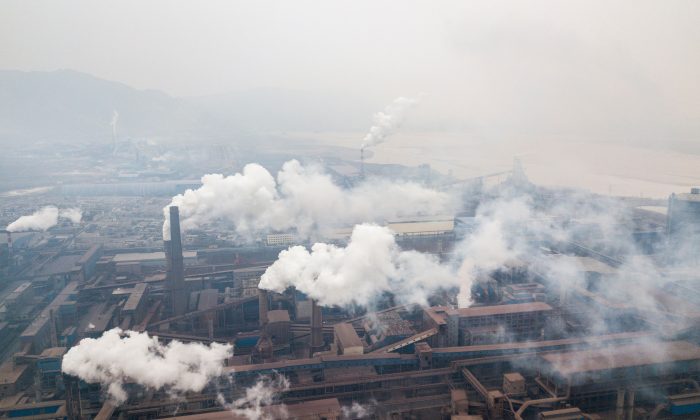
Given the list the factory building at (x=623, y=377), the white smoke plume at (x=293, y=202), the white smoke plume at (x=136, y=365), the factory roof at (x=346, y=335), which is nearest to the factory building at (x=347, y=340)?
the factory roof at (x=346, y=335)

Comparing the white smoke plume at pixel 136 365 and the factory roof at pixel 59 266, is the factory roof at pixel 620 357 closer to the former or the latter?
the white smoke plume at pixel 136 365

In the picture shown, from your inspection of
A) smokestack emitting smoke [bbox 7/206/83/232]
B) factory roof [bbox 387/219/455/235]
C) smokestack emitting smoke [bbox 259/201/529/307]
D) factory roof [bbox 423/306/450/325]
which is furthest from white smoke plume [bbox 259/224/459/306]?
smokestack emitting smoke [bbox 7/206/83/232]

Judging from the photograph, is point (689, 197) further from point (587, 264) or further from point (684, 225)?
point (587, 264)

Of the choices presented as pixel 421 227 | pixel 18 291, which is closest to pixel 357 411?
pixel 18 291

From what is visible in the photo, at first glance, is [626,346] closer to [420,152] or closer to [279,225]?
[279,225]

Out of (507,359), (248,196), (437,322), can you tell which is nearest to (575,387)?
(507,359)

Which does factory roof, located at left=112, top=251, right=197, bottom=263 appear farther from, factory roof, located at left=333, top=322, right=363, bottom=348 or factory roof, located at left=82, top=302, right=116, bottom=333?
factory roof, located at left=333, top=322, right=363, bottom=348
